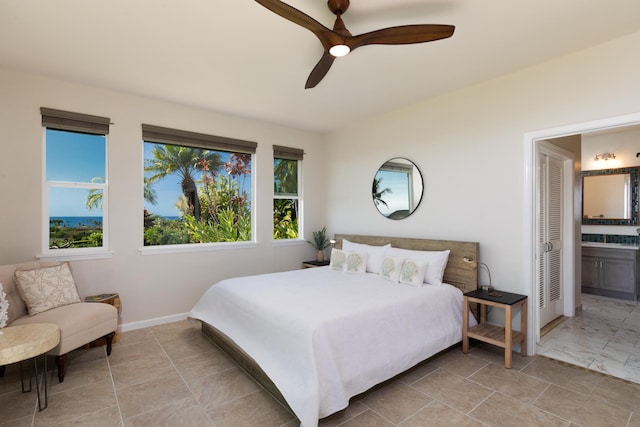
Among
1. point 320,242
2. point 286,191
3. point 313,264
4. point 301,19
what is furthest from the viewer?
point 320,242

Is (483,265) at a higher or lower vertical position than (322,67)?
lower

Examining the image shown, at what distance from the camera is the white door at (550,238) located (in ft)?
11.0

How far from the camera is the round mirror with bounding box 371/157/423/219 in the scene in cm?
404

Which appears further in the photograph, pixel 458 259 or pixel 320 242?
pixel 320 242

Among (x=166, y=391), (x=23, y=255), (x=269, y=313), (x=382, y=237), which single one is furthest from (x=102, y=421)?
(x=382, y=237)

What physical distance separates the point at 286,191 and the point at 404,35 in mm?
3419

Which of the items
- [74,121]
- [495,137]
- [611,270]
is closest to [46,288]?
[74,121]

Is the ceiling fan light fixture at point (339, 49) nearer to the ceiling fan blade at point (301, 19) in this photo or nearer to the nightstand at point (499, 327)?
the ceiling fan blade at point (301, 19)

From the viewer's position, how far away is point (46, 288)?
2.83 m

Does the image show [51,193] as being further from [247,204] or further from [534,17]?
[534,17]

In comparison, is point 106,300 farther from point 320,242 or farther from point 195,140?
point 320,242

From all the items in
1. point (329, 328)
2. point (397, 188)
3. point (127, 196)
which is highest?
point (397, 188)

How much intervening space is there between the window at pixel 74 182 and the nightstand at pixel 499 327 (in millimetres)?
3980

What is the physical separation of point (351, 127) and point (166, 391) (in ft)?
13.5
